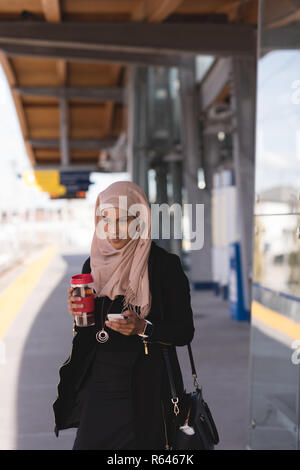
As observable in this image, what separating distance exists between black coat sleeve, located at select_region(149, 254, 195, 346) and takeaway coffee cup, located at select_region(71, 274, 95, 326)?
225 mm

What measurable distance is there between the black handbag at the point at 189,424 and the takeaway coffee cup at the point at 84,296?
294 mm

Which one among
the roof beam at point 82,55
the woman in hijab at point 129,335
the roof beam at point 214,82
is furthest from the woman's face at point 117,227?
the roof beam at point 214,82

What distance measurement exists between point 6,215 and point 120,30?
2428cm

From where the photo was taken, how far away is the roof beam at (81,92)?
16625mm

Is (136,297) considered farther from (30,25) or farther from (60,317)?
(60,317)

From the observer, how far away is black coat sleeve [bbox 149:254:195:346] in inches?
87.8

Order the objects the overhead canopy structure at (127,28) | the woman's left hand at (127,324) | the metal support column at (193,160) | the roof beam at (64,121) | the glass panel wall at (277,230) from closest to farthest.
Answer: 1. the woman's left hand at (127,324)
2. the glass panel wall at (277,230)
3. the overhead canopy structure at (127,28)
4. the metal support column at (193,160)
5. the roof beam at (64,121)

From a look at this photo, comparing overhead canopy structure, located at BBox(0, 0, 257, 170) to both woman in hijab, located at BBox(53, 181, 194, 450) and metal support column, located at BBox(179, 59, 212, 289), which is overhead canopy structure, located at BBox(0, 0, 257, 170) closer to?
metal support column, located at BBox(179, 59, 212, 289)

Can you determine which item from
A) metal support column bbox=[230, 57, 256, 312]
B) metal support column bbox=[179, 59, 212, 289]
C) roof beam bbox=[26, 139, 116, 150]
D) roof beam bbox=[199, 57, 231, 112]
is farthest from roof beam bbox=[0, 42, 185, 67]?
roof beam bbox=[26, 139, 116, 150]

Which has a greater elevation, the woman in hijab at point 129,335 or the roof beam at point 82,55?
the roof beam at point 82,55

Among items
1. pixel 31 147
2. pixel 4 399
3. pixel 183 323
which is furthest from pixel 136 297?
pixel 31 147

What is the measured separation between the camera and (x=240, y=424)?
16.6 feet

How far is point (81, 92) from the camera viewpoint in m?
16.7

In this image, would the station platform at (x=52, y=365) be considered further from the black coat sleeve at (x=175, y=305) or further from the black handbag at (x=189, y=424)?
the black coat sleeve at (x=175, y=305)
